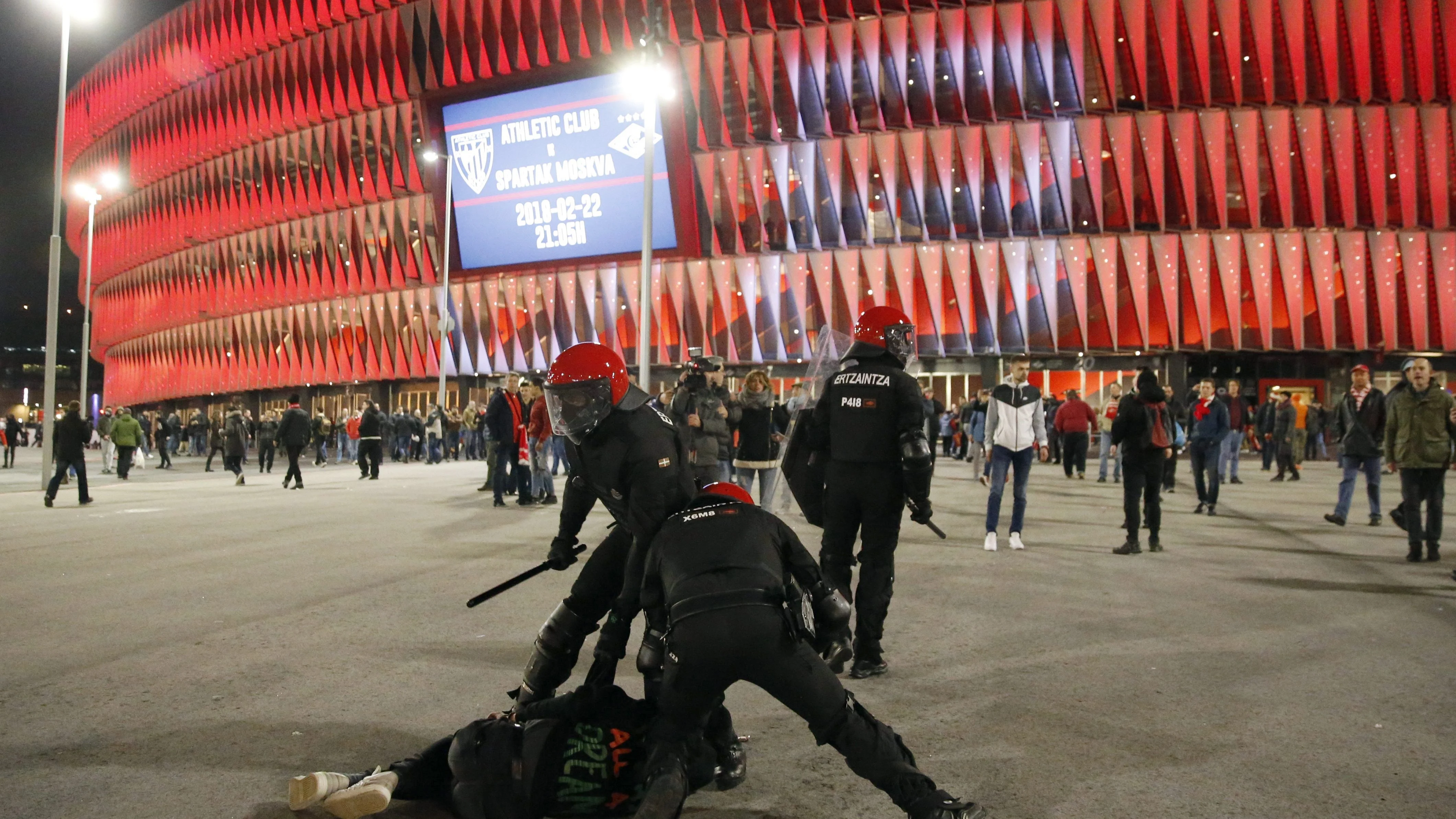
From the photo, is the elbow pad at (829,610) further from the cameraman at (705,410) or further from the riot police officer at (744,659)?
the cameraman at (705,410)

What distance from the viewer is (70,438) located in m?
14.7

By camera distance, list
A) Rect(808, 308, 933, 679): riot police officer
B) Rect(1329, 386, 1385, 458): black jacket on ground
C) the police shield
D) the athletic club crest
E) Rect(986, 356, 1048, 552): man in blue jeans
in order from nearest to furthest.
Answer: Rect(808, 308, 933, 679): riot police officer
the police shield
Rect(986, 356, 1048, 552): man in blue jeans
Rect(1329, 386, 1385, 458): black jacket on ground
the athletic club crest

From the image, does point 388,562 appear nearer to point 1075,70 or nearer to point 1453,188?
point 1075,70

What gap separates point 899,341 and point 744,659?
2778mm

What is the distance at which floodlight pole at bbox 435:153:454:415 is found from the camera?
102ft

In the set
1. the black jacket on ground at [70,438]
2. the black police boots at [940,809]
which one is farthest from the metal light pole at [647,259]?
the black police boots at [940,809]

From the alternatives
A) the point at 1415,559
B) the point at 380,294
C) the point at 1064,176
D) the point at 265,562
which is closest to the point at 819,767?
the point at 265,562

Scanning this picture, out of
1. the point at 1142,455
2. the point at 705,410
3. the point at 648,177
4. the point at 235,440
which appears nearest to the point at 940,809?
the point at 1142,455

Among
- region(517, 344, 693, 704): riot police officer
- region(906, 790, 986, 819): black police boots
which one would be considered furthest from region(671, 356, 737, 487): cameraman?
region(906, 790, 986, 819): black police boots

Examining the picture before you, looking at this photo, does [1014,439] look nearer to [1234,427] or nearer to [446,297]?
[1234,427]

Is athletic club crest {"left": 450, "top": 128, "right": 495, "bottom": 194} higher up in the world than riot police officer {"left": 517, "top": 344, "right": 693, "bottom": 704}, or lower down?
higher up

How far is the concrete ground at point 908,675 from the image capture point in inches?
141

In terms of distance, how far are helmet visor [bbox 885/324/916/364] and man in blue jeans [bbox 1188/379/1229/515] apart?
9.34 metres

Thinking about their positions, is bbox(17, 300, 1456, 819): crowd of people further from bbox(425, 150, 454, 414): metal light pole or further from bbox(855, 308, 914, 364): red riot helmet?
bbox(425, 150, 454, 414): metal light pole
